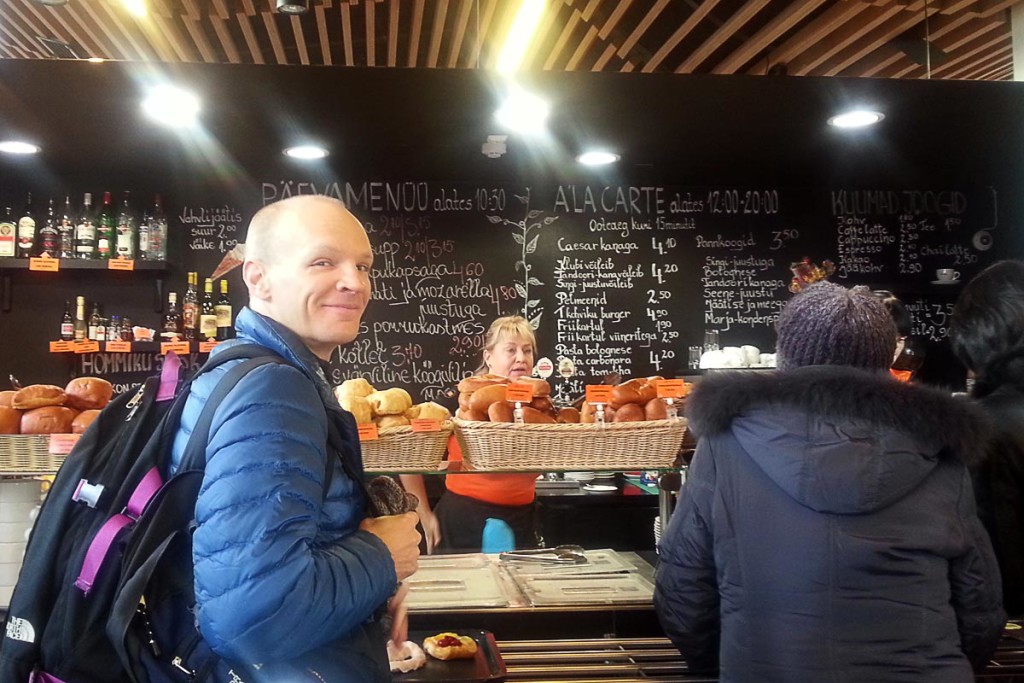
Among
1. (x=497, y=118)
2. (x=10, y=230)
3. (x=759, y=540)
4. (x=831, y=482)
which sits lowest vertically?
(x=759, y=540)

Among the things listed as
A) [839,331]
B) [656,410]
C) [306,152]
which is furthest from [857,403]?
[306,152]

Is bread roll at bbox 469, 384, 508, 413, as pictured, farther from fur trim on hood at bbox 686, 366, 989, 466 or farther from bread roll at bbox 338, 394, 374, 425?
fur trim on hood at bbox 686, 366, 989, 466

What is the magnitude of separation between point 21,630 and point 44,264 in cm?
369

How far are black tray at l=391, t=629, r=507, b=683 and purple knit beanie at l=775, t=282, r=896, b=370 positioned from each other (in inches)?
38.6

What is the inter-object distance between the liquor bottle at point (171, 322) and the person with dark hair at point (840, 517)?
152 inches

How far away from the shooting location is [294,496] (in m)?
1.18

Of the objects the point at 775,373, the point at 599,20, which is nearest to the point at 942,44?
the point at 599,20

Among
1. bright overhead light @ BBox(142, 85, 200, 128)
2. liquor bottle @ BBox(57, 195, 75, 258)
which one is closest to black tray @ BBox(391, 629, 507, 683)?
bright overhead light @ BBox(142, 85, 200, 128)

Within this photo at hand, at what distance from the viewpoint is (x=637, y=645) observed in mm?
2162

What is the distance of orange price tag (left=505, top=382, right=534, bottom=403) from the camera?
228 centimetres

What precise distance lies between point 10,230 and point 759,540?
450 cm

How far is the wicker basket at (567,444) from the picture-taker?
7.22ft

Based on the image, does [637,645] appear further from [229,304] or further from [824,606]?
[229,304]

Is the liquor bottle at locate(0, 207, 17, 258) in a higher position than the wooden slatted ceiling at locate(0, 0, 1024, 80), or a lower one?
lower
